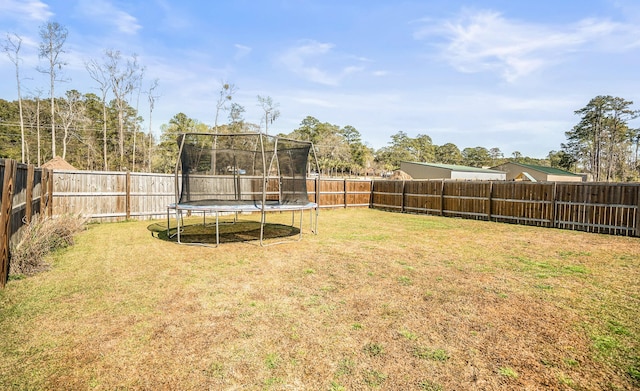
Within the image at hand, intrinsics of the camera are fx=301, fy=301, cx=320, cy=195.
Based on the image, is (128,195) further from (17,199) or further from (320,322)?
(320,322)

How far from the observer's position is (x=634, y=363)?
2207mm

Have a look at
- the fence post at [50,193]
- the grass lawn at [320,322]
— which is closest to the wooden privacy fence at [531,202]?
the grass lawn at [320,322]

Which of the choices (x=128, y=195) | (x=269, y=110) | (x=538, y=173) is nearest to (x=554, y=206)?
(x=128, y=195)

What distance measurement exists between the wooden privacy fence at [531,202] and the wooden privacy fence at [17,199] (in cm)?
1255

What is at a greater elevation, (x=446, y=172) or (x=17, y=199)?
(x=446, y=172)

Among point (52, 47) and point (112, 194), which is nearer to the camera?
point (112, 194)

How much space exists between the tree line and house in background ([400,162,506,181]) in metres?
17.1

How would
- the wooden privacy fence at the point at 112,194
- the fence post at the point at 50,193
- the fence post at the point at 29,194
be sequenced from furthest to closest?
the wooden privacy fence at the point at 112,194 < the fence post at the point at 50,193 < the fence post at the point at 29,194

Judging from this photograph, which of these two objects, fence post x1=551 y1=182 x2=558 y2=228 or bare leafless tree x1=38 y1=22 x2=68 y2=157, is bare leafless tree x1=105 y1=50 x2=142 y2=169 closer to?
bare leafless tree x1=38 y1=22 x2=68 y2=157

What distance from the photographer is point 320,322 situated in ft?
9.37

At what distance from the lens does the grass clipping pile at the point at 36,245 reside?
4047 mm

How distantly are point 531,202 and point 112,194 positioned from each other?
13549mm

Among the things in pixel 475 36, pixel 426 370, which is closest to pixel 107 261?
pixel 426 370

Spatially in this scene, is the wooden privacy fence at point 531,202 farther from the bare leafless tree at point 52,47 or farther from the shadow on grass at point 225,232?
Answer: the bare leafless tree at point 52,47
